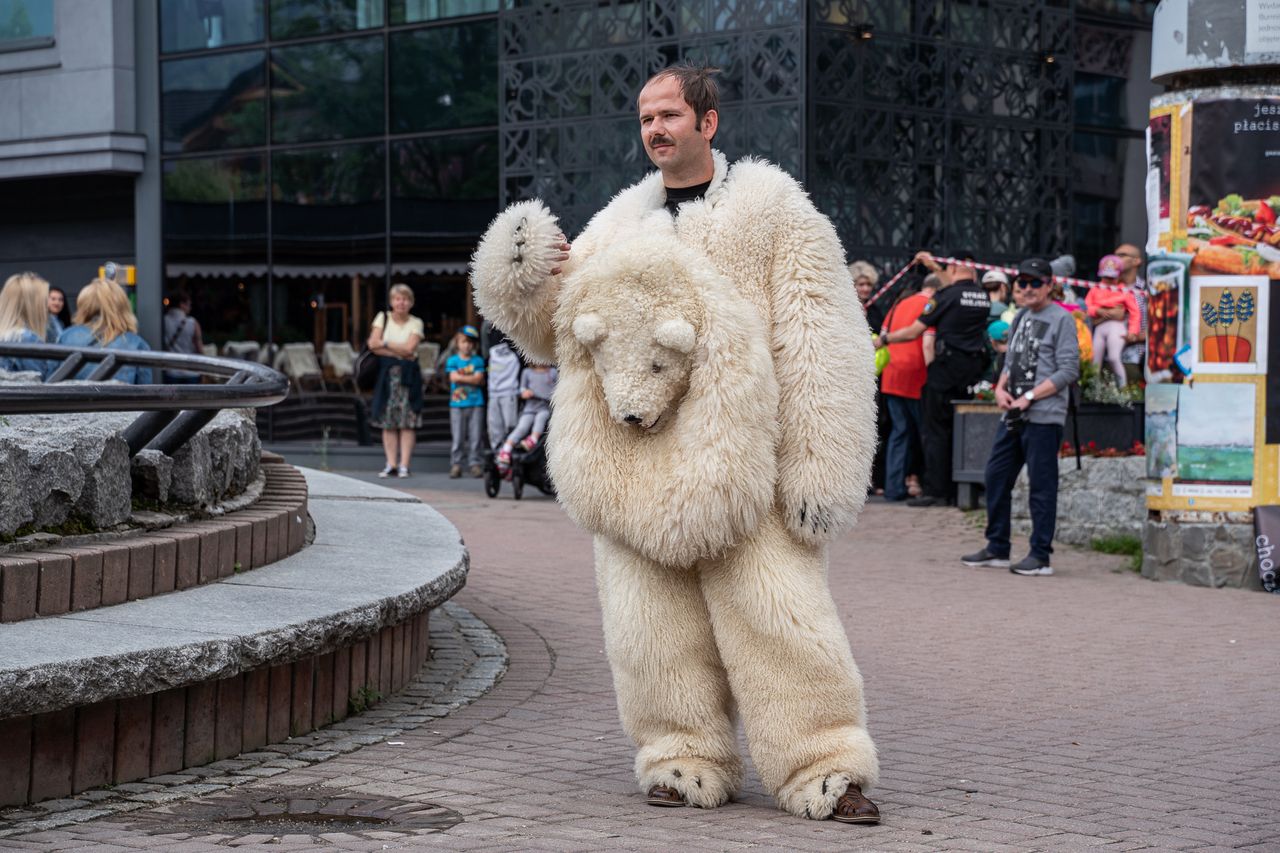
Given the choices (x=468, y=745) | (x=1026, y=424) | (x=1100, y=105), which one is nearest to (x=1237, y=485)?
(x=1026, y=424)

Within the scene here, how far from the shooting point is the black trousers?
14.1 meters

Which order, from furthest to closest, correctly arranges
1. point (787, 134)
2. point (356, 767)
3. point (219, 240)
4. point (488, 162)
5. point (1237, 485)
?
point (219, 240) → point (488, 162) → point (787, 134) → point (1237, 485) → point (356, 767)

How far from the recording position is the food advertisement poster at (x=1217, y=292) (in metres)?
9.83

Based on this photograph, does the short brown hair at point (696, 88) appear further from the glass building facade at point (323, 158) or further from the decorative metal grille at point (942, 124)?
the glass building facade at point (323, 158)

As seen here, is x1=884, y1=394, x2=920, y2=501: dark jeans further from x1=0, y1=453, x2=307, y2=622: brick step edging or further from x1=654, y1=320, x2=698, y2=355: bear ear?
x1=654, y1=320, x2=698, y2=355: bear ear

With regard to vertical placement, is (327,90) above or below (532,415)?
above

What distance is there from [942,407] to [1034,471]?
347 cm

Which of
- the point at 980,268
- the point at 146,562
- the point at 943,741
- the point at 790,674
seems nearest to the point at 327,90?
the point at 980,268

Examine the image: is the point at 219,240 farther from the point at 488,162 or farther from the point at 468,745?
the point at 468,745

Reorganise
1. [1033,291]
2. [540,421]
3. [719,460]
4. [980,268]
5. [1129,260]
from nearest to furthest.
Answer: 1. [719,460]
2. [1033,291]
3. [1129,260]
4. [980,268]
5. [540,421]

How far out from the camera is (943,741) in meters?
5.98

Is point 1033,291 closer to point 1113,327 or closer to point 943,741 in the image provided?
point 1113,327

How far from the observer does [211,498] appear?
6676mm

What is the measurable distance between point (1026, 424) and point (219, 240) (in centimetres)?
1305
